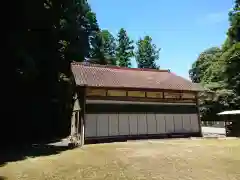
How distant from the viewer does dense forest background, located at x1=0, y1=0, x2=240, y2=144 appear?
69.2 ft

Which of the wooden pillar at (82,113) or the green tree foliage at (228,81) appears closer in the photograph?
the wooden pillar at (82,113)

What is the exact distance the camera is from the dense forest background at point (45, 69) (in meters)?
21.1

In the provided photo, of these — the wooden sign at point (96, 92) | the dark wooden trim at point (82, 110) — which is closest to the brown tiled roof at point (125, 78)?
the wooden sign at point (96, 92)

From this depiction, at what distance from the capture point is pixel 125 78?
864 inches

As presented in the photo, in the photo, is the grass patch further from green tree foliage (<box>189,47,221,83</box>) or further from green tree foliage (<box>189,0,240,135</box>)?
green tree foliage (<box>189,47,221,83</box>)

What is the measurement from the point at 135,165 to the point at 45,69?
19.1m

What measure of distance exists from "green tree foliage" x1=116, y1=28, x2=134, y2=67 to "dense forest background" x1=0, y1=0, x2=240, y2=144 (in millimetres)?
→ 14426

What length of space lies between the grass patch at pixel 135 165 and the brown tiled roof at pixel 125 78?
635 cm

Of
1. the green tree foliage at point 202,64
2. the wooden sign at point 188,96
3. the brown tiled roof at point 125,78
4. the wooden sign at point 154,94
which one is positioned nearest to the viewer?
the brown tiled roof at point 125,78

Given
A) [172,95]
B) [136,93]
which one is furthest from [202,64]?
[136,93]

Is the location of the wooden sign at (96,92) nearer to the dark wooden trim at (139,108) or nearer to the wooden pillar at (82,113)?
the wooden pillar at (82,113)

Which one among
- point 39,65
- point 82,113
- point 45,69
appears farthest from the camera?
point 45,69

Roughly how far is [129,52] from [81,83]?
4140 centimetres

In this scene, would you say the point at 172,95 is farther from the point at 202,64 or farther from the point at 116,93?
the point at 202,64
